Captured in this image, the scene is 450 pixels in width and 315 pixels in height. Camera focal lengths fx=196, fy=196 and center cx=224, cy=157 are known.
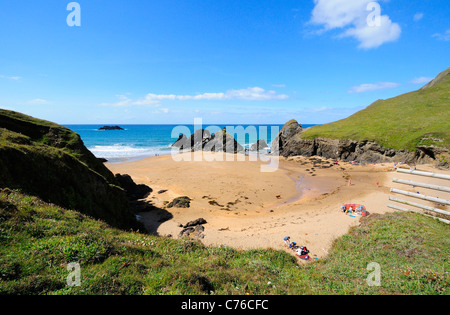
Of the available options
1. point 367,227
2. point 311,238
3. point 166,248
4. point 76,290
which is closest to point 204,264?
point 166,248

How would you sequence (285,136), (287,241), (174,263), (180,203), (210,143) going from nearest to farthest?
(174,263)
(287,241)
(180,203)
(285,136)
(210,143)

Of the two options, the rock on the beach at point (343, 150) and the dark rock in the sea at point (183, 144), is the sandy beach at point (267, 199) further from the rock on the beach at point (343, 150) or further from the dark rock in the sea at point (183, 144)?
the dark rock in the sea at point (183, 144)

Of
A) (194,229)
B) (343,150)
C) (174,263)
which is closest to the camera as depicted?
(174,263)

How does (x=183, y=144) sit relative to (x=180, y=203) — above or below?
above

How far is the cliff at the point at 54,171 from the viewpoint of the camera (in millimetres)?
9602

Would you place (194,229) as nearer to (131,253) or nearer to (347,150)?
(131,253)

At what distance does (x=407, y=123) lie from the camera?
47.4 m

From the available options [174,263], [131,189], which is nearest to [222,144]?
[131,189]

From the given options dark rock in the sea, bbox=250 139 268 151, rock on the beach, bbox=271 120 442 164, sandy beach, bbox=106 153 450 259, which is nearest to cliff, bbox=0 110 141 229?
sandy beach, bbox=106 153 450 259

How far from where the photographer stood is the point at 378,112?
62375 millimetres

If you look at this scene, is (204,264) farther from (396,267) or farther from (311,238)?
(311,238)

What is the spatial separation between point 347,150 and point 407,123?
15.4m

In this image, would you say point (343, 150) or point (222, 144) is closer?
point (343, 150)

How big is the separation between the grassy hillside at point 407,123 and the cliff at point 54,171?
5107 centimetres
